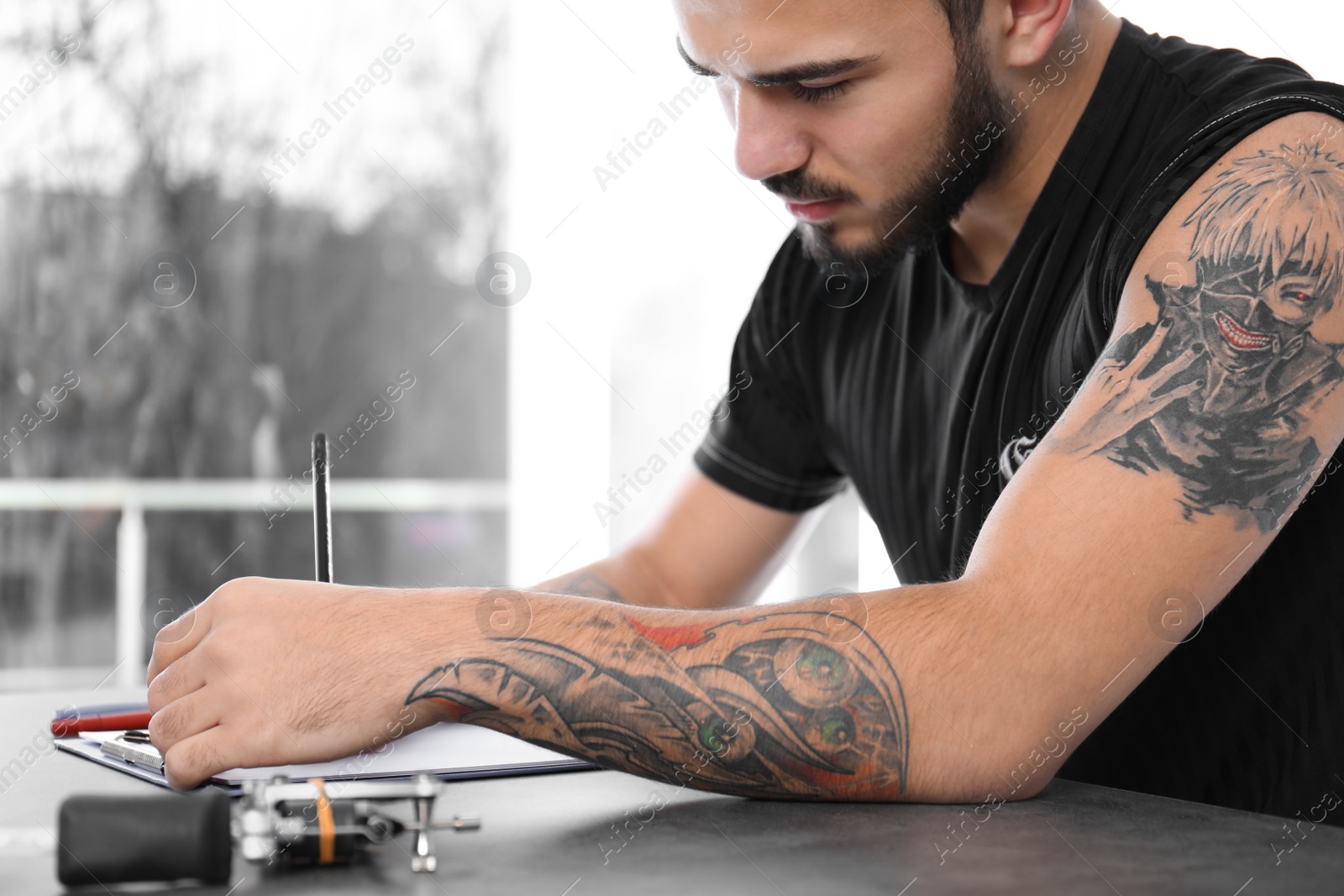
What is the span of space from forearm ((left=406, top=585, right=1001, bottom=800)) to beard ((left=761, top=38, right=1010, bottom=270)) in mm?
465

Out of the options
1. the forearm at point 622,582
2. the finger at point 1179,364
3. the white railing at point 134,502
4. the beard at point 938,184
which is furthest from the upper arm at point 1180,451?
the white railing at point 134,502

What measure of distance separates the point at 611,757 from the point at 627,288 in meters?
2.54

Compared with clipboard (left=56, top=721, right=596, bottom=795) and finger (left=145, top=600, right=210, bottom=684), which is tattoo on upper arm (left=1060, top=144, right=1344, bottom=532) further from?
finger (left=145, top=600, right=210, bottom=684)

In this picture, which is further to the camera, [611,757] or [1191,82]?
[1191,82]

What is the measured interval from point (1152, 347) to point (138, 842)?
2.14ft

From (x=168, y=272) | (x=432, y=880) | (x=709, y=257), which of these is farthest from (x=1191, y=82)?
(x=168, y=272)

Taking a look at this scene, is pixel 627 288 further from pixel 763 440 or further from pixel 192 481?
pixel 763 440

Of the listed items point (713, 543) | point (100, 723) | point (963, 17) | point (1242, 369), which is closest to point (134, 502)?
point (713, 543)

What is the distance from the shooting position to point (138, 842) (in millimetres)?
505

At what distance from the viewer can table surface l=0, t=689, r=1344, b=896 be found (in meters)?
0.52

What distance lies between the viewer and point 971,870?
0.54 meters

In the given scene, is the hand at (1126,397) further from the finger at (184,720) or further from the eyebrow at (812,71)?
the finger at (184,720)

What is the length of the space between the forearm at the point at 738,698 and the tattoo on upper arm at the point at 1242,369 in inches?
7.0

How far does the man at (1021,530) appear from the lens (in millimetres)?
709
